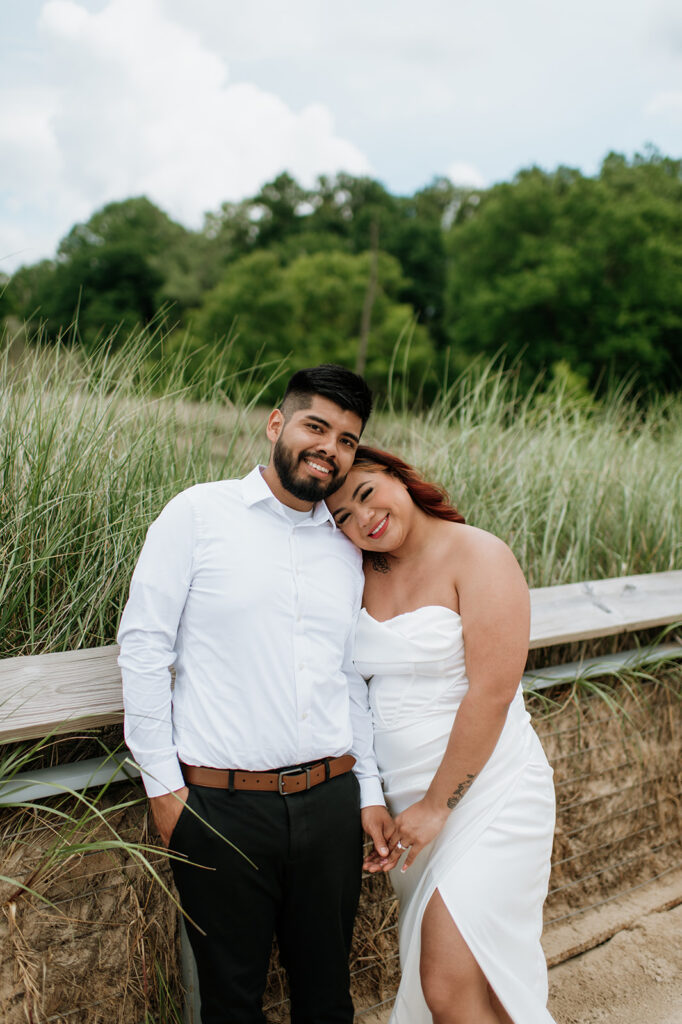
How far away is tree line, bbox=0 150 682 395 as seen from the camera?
23625 mm

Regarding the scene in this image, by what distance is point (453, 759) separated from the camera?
183 cm

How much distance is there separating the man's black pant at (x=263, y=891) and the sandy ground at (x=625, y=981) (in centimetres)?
90

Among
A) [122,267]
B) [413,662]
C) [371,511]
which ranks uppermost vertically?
[122,267]

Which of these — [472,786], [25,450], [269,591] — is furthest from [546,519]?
[25,450]

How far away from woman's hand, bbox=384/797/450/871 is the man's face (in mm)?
859

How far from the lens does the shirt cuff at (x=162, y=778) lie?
1.66 meters

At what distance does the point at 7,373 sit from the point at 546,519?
257cm

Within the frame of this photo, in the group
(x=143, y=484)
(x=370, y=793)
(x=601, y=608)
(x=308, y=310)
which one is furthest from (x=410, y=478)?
(x=308, y=310)

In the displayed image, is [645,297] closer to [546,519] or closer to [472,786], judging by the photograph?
[546,519]

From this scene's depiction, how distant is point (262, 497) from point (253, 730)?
59 cm

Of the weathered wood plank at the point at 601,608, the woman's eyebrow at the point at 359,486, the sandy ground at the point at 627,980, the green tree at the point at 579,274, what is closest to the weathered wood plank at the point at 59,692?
the woman's eyebrow at the point at 359,486

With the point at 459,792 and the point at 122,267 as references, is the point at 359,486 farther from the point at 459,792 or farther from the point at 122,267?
the point at 122,267

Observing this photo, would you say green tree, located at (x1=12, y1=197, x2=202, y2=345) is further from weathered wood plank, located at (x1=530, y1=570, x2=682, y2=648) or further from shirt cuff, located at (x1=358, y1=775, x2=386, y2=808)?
shirt cuff, located at (x1=358, y1=775, x2=386, y2=808)

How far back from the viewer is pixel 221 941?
1679mm
